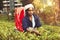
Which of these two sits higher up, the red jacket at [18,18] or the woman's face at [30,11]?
the woman's face at [30,11]

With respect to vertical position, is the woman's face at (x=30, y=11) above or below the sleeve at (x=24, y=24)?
above

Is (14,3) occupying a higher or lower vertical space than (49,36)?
higher

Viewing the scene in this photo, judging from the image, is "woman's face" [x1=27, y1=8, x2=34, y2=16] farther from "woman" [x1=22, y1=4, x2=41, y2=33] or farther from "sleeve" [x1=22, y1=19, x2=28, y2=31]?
"sleeve" [x1=22, y1=19, x2=28, y2=31]

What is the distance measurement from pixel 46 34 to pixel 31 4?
368 millimetres

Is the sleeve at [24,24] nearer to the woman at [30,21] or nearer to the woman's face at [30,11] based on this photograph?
the woman at [30,21]

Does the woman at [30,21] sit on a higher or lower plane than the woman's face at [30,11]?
lower

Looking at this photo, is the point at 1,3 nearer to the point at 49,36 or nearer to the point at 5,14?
the point at 5,14

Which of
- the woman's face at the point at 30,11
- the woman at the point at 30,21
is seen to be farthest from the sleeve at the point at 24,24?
the woman's face at the point at 30,11

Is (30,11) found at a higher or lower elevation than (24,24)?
higher

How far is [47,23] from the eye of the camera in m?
2.37

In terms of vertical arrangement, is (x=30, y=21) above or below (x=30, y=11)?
below

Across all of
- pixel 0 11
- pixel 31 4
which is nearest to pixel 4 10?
pixel 0 11

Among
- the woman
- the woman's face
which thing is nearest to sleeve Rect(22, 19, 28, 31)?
the woman

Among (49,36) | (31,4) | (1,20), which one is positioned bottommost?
(49,36)
